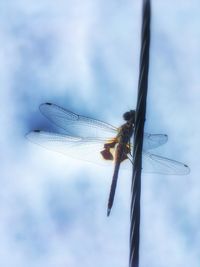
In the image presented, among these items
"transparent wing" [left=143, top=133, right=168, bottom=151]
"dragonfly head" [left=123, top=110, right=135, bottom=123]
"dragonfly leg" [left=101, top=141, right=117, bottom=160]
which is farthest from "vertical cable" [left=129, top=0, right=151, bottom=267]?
"transparent wing" [left=143, top=133, right=168, bottom=151]

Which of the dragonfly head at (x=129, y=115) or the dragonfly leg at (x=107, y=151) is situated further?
the dragonfly head at (x=129, y=115)

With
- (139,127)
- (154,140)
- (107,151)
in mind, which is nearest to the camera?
(139,127)

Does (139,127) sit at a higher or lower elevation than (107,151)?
higher

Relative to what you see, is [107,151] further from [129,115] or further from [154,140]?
[154,140]

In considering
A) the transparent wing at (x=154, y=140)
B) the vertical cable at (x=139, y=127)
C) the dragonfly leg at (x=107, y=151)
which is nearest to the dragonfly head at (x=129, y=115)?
the dragonfly leg at (x=107, y=151)

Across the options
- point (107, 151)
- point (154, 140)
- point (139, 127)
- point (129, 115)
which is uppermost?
point (139, 127)

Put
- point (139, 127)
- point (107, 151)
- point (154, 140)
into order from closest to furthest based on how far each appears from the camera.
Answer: point (139, 127) → point (107, 151) → point (154, 140)

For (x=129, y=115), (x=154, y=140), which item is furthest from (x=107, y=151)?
(x=154, y=140)

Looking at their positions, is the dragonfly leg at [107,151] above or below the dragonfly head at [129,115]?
below

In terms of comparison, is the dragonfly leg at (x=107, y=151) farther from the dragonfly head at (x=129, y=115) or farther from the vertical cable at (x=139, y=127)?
the vertical cable at (x=139, y=127)
